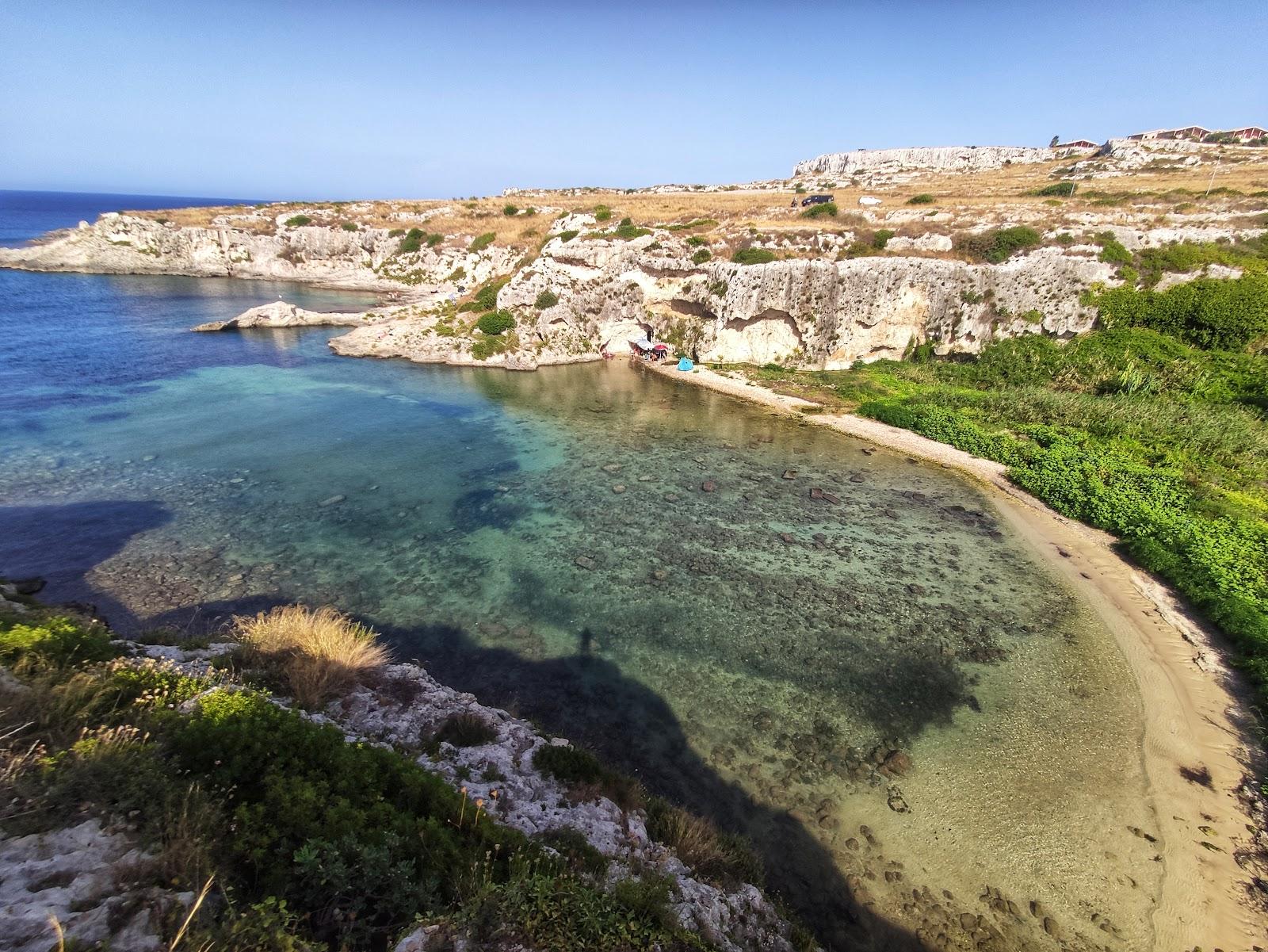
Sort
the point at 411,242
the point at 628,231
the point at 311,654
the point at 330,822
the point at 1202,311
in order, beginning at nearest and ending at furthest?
the point at 330,822, the point at 311,654, the point at 1202,311, the point at 628,231, the point at 411,242

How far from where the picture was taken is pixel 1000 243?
39.4 meters

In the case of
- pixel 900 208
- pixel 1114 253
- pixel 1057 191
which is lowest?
pixel 1114 253

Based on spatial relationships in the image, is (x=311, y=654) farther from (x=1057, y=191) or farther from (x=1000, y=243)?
(x=1057, y=191)

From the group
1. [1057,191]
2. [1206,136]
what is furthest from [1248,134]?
[1057,191]

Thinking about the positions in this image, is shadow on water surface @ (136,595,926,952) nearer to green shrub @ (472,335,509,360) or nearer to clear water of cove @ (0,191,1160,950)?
clear water of cove @ (0,191,1160,950)

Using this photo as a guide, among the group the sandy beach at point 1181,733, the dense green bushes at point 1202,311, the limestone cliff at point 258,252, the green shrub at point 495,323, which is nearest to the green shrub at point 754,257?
the green shrub at point 495,323

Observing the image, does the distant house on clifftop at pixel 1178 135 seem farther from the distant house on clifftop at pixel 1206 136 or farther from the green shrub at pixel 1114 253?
the green shrub at pixel 1114 253

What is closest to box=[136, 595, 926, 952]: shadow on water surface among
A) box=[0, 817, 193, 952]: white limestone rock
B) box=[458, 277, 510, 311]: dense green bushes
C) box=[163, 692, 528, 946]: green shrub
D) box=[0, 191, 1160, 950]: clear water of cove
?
box=[0, 191, 1160, 950]: clear water of cove

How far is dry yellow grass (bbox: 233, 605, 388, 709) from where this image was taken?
34.0 ft

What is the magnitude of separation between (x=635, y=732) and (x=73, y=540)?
69.2 ft

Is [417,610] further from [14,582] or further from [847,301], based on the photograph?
[847,301]

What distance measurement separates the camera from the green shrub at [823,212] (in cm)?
5075

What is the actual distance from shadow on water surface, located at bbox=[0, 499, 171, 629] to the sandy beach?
25.3 m

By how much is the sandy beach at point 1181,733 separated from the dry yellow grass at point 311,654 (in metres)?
15.8
